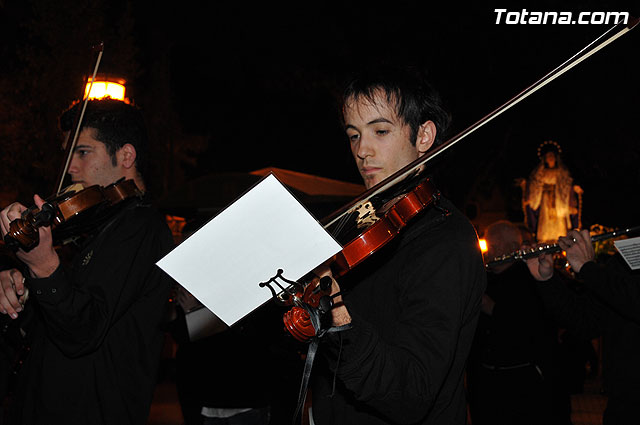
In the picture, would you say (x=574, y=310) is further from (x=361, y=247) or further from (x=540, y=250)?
(x=361, y=247)

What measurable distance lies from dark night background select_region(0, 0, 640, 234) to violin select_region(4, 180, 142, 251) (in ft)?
18.7

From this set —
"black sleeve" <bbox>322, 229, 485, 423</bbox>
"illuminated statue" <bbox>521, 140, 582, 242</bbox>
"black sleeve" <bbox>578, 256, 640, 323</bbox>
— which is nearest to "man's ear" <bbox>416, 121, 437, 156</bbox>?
"black sleeve" <bbox>322, 229, 485, 423</bbox>

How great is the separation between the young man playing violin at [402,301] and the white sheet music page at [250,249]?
19 cm

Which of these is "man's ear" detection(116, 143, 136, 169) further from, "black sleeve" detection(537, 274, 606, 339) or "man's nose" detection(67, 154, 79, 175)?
"black sleeve" detection(537, 274, 606, 339)

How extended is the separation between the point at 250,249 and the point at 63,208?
130 cm

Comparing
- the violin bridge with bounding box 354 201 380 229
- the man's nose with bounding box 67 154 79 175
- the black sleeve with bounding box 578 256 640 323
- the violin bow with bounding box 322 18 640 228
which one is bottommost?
the black sleeve with bounding box 578 256 640 323

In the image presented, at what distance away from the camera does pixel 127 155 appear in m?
3.13

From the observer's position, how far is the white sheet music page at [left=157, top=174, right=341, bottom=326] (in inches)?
61.4

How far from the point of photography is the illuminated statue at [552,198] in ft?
35.4

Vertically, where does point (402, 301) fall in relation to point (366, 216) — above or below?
below

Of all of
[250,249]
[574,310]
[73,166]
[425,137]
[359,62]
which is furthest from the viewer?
[359,62]

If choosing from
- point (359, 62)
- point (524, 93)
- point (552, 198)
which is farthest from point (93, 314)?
point (552, 198)

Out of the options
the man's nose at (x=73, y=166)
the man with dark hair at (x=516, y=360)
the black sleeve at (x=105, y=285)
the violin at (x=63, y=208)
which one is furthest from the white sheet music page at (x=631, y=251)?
the man's nose at (x=73, y=166)

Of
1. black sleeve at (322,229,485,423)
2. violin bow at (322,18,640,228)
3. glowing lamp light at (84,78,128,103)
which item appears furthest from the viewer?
glowing lamp light at (84,78,128,103)
